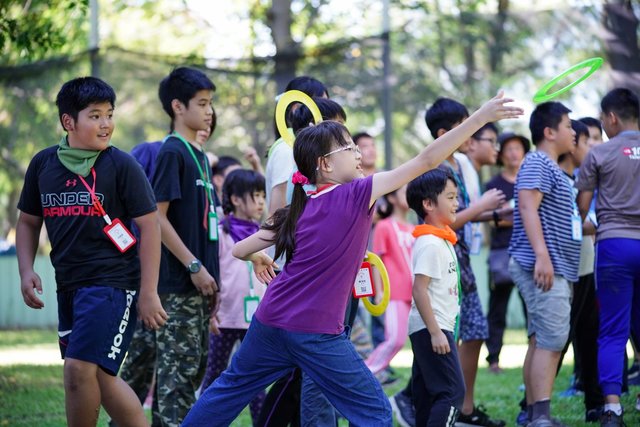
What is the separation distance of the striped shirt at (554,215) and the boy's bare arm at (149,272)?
2.26m

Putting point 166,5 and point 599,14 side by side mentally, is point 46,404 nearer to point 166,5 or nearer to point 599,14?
point 599,14

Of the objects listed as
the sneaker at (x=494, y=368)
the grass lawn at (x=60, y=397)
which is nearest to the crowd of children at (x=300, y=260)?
the grass lawn at (x=60, y=397)

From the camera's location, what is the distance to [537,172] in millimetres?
5488

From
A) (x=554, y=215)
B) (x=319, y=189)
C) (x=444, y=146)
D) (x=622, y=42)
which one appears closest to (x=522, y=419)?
(x=554, y=215)

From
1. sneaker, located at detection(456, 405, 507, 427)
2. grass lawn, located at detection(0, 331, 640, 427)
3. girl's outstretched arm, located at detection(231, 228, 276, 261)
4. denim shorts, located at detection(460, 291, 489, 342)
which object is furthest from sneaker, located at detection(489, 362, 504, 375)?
girl's outstretched arm, located at detection(231, 228, 276, 261)

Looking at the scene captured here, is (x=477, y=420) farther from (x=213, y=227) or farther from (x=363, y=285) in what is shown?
(x=213, y=227)

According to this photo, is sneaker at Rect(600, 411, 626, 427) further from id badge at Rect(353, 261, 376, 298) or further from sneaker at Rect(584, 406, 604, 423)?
id badge at Rect(353, 261, 376, 298)

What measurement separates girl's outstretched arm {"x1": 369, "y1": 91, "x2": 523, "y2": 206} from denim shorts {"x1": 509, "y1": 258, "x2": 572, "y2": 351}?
2.15m

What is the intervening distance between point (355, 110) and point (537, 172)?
15.7 ft

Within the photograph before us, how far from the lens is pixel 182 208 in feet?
16.1

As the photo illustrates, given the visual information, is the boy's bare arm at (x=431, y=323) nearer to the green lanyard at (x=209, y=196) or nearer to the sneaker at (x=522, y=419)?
the green lanyard at (x=209, y=196)

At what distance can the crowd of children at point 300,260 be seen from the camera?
3812mm

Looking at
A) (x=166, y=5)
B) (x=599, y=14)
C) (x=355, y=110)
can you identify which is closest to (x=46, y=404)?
(x=355, y=110)

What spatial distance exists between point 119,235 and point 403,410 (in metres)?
2.39
